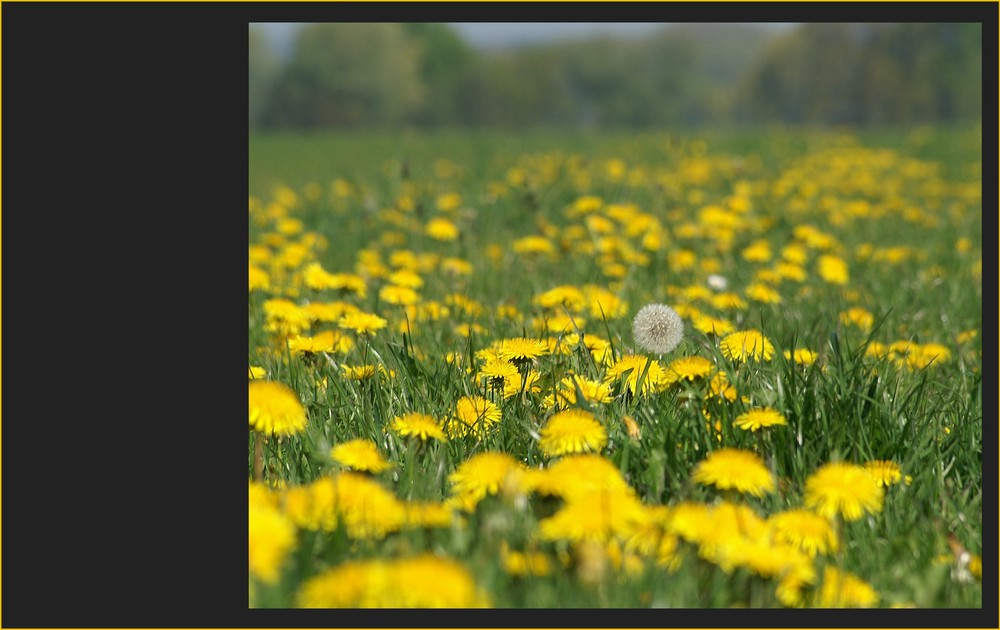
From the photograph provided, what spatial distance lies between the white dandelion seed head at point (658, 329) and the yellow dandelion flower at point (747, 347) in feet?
0.36

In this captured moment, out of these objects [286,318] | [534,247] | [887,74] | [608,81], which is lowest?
[286,318]

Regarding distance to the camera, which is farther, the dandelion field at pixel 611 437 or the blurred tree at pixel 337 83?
the blurred tree at pixel 337 83

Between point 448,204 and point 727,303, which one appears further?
point 448,204

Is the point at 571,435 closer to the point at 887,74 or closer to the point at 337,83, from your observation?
the point at 887,74

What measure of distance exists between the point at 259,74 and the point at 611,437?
176 feet

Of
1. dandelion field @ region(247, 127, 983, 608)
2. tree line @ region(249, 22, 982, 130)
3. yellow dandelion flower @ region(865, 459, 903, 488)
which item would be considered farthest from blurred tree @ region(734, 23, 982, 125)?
yellow dandelion flower @ region(865, 459, 903, 488)

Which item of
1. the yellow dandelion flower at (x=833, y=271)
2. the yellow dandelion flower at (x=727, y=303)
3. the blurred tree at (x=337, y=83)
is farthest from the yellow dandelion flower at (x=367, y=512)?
the blurred tree at (x=337, y=83)

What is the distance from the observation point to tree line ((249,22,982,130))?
3272 cm

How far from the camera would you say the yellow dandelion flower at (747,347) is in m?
2.06

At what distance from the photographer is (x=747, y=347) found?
210cm

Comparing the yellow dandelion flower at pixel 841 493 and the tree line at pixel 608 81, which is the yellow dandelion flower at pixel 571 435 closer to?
the yellow dandelion flower at pixel 841 493

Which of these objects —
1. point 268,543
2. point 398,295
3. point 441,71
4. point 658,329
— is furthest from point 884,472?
point 441,71

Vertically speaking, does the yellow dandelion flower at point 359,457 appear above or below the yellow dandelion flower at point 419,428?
below

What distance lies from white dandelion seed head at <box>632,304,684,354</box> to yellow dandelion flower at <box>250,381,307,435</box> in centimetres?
94
